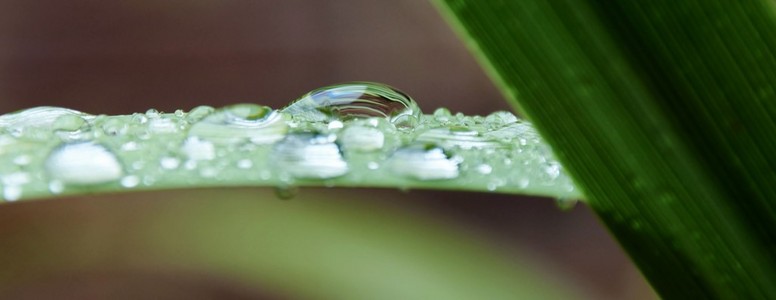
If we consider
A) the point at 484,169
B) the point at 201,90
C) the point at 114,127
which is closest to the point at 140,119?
the point at 114,127

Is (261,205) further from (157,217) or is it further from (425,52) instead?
(425,52)

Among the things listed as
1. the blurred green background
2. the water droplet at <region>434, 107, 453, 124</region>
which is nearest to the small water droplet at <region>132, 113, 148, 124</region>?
the water droplet at <region>434, 107, 453, 124</region>

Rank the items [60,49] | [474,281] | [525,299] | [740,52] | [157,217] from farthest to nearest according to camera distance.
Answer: [60,49]
[157,217]
[474,281]
[525,299]
[740,52]

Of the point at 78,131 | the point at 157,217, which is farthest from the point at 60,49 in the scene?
the point at 78,131

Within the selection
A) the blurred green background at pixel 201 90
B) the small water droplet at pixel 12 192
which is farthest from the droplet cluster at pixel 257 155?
the blurred green background at pixel 201 90

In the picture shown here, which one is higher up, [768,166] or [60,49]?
[60,49]

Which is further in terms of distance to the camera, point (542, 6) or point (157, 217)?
point (157, 217)

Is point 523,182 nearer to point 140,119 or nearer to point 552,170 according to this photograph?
point 552,170

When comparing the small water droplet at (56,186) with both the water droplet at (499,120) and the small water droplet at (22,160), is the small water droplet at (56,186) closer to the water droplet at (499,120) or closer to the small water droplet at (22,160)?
the small water droplet at (22,160)
